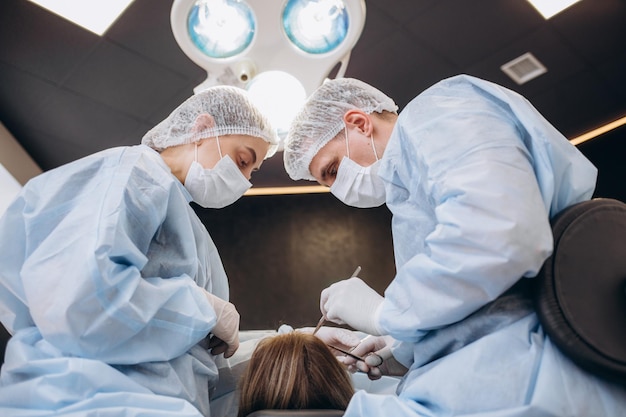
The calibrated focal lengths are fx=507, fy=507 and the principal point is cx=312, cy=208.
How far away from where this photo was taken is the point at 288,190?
3.89m

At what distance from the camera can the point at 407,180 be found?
1.12 m

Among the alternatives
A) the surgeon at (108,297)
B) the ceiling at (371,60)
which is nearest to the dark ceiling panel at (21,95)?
the ceiling at (371,60)

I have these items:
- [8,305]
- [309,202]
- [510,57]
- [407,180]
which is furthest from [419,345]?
[309,202]

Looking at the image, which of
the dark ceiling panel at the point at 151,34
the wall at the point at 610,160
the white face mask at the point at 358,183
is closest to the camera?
the white face mask at the point at 358,183

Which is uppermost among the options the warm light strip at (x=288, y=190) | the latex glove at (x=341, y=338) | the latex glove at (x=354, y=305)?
the latex glove at (x=354, y=305)

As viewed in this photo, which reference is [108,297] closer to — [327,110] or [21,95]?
[327,110]

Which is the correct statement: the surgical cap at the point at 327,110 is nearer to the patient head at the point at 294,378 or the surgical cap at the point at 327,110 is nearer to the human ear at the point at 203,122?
the human ear at the point at 203,122

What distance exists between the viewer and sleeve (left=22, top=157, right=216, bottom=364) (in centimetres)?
105

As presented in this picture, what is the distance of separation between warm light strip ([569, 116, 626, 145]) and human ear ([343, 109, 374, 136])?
7.81 ft

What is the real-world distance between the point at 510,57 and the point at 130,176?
2.26 metres

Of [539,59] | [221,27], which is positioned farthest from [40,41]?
[539,59]

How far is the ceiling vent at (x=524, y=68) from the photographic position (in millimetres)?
2764

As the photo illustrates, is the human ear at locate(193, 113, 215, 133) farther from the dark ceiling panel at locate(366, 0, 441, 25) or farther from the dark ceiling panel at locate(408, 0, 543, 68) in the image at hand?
the dark ceiling panel at locate(408, 0, 543, 68)

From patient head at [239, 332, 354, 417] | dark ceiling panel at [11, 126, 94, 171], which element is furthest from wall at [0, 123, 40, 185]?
patient head at [239, 332, 354, 417]
